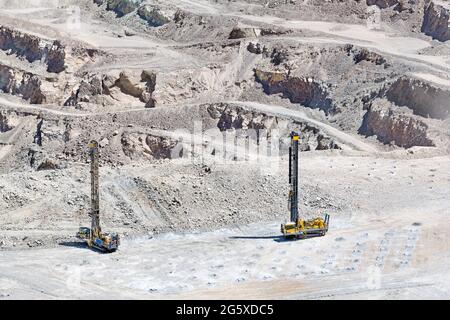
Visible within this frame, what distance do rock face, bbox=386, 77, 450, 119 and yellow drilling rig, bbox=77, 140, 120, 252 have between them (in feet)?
65.0

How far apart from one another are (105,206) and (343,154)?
1151 cm

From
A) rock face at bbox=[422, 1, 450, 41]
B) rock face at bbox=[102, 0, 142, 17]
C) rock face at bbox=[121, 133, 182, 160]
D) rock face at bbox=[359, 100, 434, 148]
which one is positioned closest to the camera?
rock face at bbox=[359, 100, 434, 148]

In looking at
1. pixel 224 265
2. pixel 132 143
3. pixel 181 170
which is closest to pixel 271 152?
pixel 132 143

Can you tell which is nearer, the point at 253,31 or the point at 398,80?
the point at 398,80

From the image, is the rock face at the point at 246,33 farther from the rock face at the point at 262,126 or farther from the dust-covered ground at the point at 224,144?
the rock face at the point at 262,126

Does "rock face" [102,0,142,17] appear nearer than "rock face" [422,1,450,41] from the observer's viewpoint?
No

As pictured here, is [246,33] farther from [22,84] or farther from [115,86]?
[22,84]

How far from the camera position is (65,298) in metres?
22.4

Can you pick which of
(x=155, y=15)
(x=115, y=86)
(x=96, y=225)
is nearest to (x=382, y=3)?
(x=155, y=15)

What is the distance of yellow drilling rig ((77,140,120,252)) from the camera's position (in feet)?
82.3

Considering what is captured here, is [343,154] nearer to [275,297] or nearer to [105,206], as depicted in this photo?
[105,206]

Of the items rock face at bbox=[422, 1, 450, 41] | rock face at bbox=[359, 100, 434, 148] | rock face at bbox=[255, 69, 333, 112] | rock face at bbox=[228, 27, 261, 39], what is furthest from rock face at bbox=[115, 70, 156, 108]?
rock face at bbox=[422, 1, 450, 41]

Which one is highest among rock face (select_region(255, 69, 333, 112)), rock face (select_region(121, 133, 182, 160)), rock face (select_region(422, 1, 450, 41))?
rock face (select_region(422, 1, 450, 41))

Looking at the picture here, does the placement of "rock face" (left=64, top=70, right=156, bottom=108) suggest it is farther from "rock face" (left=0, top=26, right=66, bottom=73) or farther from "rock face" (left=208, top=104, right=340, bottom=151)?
"rock face" (left=208, top=104, right=340, bottom=151)
